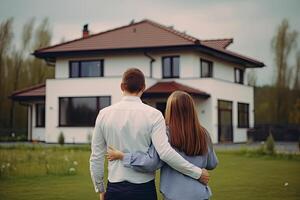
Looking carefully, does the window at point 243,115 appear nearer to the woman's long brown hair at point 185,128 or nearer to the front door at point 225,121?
the front door at point 225,121

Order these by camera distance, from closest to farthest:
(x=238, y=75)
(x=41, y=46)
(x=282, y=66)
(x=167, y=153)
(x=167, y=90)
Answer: (x=167, y=153)
(x=167, y=90)
(x=238, y=75)
(x=282, y=66)
(x=41, y=46)

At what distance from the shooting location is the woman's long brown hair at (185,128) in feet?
12.0

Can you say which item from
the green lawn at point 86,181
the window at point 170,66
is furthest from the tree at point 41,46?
the green lawn at point 86,181

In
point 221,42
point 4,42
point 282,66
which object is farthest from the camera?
point 282,66

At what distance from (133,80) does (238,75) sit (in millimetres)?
29386

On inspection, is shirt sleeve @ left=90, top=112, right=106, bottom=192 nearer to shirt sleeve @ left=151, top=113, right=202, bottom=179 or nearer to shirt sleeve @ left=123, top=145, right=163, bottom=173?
shirt sleeve @ left=123, top=145, right=163, bottom=173

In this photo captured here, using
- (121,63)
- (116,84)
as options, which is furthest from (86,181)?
(121,63)

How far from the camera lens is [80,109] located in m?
27.4

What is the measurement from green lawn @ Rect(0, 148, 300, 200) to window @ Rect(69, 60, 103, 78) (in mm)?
14356

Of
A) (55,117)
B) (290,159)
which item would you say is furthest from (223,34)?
(290,159)

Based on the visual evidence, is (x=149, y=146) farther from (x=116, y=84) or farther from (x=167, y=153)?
(x=116, y=84)

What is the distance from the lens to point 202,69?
2806 cm

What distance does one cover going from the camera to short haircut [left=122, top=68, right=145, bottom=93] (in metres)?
3.72

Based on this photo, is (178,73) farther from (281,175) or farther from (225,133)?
(281,175)
